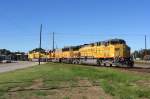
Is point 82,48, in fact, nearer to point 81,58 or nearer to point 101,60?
point 81,58

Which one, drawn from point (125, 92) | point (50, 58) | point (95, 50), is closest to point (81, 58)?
point (95, 50)

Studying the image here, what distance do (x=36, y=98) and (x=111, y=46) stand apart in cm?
3499

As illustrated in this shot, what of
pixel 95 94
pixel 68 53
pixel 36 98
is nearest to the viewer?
pixel 36 98

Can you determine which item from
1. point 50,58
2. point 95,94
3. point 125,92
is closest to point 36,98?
point 95,94

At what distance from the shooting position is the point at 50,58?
3597 inches

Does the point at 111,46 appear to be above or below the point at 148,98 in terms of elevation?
above

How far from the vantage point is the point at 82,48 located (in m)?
61.7

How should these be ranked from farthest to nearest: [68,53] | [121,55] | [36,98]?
[68,53] → [121,55] → [36,98]

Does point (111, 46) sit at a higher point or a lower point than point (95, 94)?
higher

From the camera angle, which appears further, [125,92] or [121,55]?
[121,55]

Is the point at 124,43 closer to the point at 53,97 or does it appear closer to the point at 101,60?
the point at 101,60

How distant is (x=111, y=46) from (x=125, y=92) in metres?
32.6

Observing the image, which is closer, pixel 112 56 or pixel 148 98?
pixel 148 98

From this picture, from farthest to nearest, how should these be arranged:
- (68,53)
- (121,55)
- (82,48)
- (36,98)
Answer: (68,53)
(82,48)
(121,55)
(36,98)
